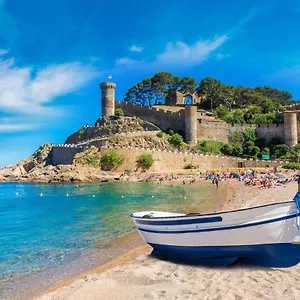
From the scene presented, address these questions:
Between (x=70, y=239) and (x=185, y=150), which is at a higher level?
(x=185, y=150)

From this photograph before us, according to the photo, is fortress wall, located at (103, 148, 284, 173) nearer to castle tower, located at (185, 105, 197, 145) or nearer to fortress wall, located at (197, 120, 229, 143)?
castle tower, located at (185, 105, 197, 145)

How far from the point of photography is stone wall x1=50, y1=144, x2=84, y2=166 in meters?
46.7

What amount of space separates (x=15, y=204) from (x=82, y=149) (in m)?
21.8

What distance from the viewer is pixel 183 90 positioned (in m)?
65.6

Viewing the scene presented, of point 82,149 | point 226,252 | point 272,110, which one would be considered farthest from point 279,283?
point 272,110

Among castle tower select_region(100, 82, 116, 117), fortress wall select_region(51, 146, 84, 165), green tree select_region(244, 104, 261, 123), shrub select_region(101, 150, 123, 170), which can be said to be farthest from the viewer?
castle tower select_region(100, 82, 116, 117)

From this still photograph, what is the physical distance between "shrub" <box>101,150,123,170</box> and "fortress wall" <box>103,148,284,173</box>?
57 centimetres

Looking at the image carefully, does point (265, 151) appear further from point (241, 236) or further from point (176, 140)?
point (241, 236)

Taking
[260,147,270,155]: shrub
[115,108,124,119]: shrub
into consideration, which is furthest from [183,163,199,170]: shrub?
[115,108,124,119]: shrub

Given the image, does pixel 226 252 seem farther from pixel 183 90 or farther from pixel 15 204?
pixel 183 90

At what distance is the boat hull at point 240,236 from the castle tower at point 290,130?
144 feet

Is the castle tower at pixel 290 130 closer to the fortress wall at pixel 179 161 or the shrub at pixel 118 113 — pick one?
the fortress wall at pixel 179 161

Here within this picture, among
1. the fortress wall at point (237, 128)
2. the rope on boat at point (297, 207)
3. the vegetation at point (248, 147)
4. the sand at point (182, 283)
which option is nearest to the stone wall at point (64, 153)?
the vegetation at point (248, 147)

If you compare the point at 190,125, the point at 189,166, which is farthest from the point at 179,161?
the point at 190,125
